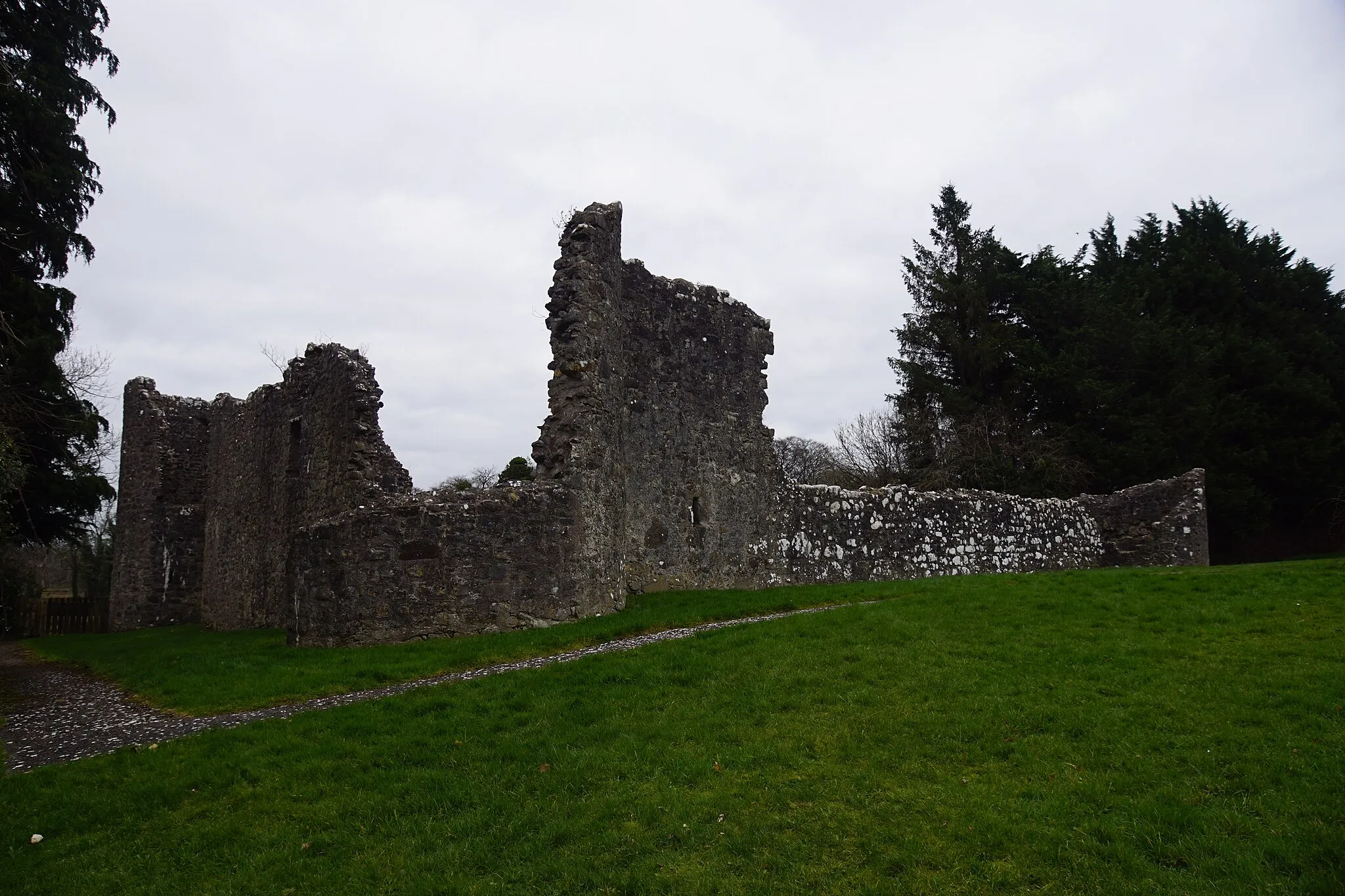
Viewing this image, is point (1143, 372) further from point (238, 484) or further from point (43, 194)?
point (43, 194)

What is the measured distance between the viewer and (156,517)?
85.6ft

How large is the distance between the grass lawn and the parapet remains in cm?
337

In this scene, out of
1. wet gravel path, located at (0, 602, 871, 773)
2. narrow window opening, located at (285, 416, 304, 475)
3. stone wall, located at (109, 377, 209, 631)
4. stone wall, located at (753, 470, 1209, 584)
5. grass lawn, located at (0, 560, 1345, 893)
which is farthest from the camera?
stone wall, located at (109, 377, 209, 631)

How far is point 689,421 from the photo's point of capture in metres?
16.4

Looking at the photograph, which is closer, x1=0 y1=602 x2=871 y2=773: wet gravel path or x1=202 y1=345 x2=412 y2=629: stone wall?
x1=0 y1=602 x2=871 y2=773: wet gravel path

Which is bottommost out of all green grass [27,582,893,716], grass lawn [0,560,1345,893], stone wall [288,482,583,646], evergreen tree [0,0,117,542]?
grass lawn [0,560,1345,893]

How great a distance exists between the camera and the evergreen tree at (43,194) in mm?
14922

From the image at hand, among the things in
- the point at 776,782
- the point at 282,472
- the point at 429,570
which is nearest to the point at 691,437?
the point at 429,570

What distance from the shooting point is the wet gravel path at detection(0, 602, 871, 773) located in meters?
8.23

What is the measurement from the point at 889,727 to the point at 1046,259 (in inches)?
1203

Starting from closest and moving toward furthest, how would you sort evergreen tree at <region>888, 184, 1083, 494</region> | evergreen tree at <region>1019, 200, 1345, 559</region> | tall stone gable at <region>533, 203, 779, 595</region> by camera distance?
tall stone gable at <region>533, 203, 779, 595</region> < evergreen tree at <region>1019, 200, 1345, 559</region> < evergreen tree at <region>888, 184, 1083, 494</region>

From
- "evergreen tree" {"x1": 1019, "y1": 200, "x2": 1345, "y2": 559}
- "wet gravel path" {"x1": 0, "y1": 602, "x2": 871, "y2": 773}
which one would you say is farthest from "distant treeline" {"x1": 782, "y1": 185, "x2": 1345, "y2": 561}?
"wet gravel path" {"x1": 0, "y1": 602, "x2": 871, "y2": 773}

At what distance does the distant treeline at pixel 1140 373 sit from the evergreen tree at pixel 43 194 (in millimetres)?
25387

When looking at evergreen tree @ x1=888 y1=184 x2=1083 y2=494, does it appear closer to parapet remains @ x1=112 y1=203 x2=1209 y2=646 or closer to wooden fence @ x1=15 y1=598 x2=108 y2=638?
parapet remains @ x1=112 y1=203 x2=1209 y2=646
